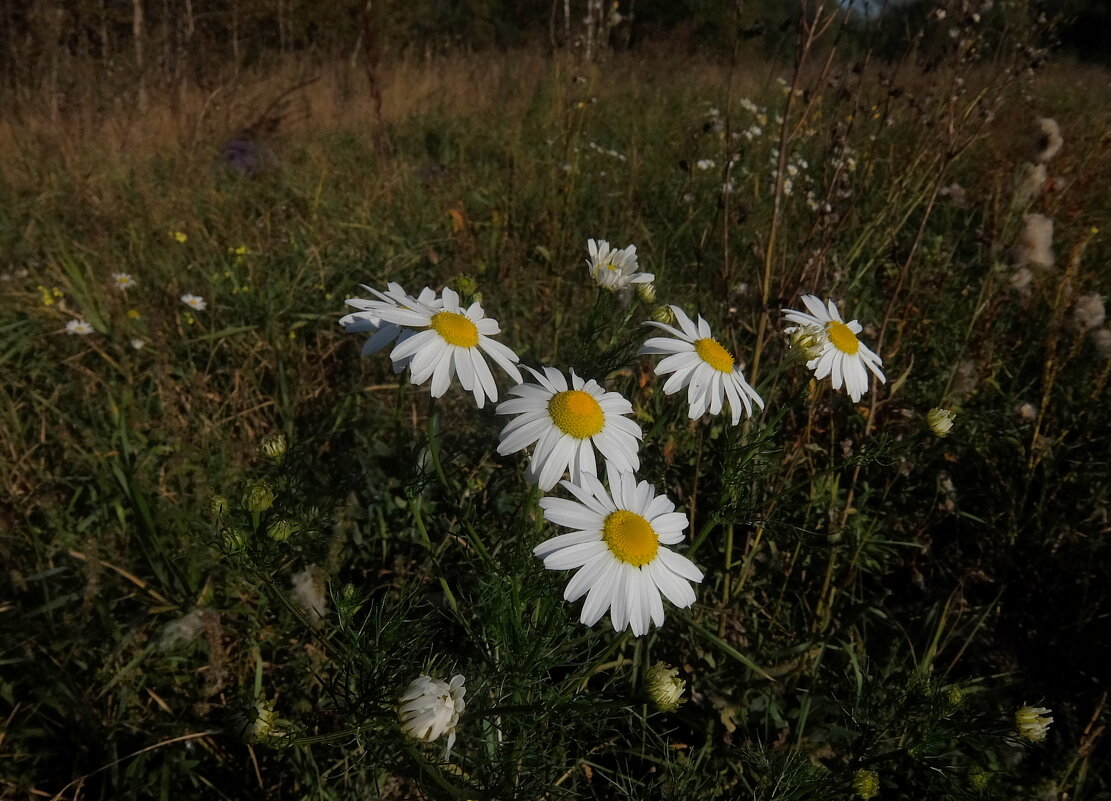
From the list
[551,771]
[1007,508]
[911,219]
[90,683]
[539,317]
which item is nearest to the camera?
[551,771]

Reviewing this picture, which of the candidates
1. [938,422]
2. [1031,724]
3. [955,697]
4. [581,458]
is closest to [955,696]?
[955,697]

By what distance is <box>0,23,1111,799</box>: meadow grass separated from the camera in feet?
3.58

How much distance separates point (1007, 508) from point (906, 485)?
28cm

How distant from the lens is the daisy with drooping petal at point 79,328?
2115mm

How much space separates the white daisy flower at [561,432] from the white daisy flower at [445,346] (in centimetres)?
5

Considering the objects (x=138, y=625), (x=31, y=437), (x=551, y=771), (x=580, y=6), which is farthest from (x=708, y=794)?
(x=580, y=6)

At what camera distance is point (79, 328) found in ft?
7.00

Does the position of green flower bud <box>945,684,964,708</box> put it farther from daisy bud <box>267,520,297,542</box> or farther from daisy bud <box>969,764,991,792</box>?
daisy bud <box>267,520,297,542</box>

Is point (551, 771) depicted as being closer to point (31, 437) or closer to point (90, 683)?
point (90, 683)

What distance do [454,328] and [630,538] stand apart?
41 centimetres

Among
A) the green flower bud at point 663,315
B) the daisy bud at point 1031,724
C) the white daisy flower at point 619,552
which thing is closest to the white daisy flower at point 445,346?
the white daisy flower at point 619,552

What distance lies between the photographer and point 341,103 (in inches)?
209

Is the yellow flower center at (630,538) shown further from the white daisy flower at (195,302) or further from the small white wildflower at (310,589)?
the white daisy flower at (195,302)

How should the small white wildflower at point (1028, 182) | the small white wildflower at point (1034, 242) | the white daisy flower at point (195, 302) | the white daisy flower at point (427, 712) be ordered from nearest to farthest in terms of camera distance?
the white daisy flower at point (427, 712) → the white daisy flower at point (195, 302) → the small white wildflower at point (1034, 242) → the small white wildflower at point (1028, 182)
